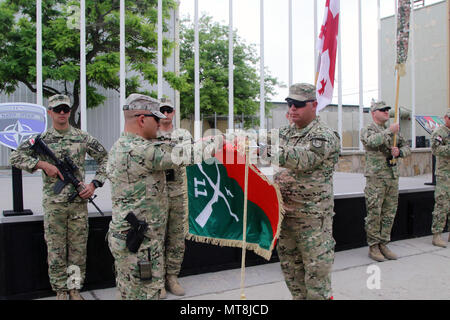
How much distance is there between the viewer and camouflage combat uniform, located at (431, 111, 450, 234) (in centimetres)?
571

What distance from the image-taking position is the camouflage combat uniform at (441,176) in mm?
5715

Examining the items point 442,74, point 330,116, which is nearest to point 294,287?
point 330,116

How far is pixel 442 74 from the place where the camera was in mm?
20828

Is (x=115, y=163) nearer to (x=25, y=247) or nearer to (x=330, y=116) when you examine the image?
(x=25, y=247)

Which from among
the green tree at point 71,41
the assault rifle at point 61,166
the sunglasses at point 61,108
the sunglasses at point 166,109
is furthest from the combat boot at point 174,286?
the green tree at point 71,41

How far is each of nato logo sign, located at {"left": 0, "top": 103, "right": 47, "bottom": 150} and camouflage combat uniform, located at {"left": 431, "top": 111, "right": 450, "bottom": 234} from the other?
207 inches

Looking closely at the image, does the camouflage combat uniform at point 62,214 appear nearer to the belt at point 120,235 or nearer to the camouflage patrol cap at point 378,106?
the belt at point 120,235

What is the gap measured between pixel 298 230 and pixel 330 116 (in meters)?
12.8

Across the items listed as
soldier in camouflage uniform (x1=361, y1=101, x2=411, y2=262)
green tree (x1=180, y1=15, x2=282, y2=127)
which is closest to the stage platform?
soldier in camouflage uniform (x1=361, y1=101, x2=411, y2=262)

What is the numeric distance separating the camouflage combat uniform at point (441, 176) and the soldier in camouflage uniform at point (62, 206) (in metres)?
4.81

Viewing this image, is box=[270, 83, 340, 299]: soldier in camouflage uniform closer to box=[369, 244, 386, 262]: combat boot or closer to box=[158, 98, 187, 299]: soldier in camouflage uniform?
box=[158, 98, 187, 299]: soldier in camouflage uniform
